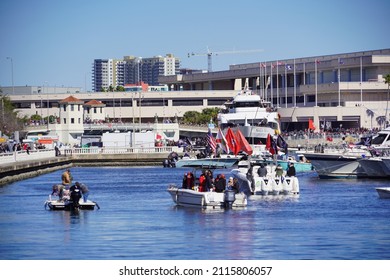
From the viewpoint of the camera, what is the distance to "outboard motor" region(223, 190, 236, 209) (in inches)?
2096

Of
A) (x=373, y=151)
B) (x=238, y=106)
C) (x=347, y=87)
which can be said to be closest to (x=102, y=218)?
(x=373, y=151)

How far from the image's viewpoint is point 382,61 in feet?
510

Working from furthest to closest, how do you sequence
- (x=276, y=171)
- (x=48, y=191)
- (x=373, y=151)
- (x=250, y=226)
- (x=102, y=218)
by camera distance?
(x=373, y=151), (x=48, y=191), (x=276, y=171), (x=102, y=218), (x=250, y=226)

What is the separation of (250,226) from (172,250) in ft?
27.1

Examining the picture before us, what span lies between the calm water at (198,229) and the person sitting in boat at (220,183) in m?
1.43

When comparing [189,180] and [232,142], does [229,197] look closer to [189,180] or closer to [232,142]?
[189,180]

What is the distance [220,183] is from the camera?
2106 inches

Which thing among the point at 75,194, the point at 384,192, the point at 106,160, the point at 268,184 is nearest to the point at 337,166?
the point at 268,184

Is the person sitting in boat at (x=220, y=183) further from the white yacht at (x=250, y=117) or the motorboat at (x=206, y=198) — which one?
the white yacht at (x=250, y=117)

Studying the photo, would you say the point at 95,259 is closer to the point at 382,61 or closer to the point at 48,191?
the point at 48,191

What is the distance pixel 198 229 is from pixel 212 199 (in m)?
7.73

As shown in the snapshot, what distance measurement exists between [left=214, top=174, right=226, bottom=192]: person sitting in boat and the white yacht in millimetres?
51383

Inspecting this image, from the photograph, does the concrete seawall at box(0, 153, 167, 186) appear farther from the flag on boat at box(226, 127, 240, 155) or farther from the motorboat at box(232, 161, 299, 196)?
the motorboat at box(232, 161, 299, 196)

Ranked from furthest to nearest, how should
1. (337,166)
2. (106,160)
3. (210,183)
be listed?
(106,160) < (337,166) < (210,183)
